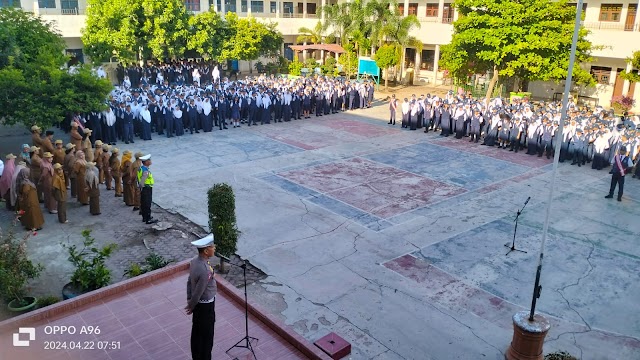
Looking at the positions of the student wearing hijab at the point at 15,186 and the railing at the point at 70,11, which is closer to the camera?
the student wearing hijab at the point at 15,186

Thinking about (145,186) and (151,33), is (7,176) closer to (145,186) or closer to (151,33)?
(145,186)

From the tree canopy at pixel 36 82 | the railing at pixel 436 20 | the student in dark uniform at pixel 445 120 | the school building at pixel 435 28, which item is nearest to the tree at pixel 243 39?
the school building at pixel 435 28

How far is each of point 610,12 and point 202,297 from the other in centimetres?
2880

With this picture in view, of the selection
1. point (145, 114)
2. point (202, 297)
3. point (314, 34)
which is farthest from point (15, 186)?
point (314, 34)

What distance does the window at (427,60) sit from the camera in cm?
3547

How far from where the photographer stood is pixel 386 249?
10406 millimetres

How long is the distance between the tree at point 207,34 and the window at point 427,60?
1353cm

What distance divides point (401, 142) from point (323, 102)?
5.74 metres

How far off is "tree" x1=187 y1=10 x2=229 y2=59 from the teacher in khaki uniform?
24.5 m

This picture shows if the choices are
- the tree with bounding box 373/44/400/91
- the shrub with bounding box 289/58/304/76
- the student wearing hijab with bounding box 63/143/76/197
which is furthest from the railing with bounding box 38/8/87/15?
the student wearing hijab with bounding box 63/143/76/197

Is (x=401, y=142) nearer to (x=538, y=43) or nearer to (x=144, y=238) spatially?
(x=538, y=43)

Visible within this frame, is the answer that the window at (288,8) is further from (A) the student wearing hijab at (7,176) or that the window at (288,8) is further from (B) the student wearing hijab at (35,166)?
(A) the student wearing hijab at (7,176)

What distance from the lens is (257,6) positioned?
3916 centimetres

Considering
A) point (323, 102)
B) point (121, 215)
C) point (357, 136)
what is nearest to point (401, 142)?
point (357, 136)
